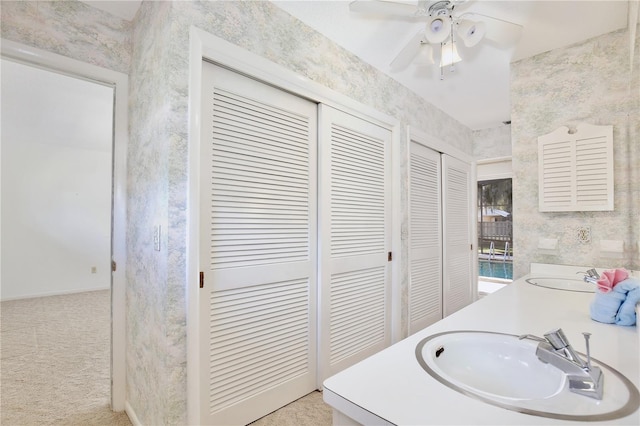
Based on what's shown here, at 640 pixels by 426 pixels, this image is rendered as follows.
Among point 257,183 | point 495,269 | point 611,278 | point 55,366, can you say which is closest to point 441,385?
point 611,278

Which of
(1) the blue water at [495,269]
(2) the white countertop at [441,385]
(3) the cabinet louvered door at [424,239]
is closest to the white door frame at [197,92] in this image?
(2) the white countertop at [441,385]

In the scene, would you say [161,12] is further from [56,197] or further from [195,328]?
[56,197]

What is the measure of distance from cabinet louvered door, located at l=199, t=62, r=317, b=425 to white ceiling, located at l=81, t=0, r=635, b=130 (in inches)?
20.6

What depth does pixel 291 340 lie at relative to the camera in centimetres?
190

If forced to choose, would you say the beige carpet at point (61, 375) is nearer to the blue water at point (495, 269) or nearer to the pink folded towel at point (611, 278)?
the pink folded towel at point (611, 278)

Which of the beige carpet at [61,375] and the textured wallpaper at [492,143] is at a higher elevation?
the textured wallpaper at [492,143]

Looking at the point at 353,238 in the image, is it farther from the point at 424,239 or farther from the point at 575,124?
the point at 575,124

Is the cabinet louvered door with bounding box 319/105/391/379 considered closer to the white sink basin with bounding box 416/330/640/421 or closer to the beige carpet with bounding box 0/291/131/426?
the white sink basin with bounding box 416/330/640/421

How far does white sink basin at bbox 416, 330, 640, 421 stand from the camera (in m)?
0.62

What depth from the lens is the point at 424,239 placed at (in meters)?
3.12

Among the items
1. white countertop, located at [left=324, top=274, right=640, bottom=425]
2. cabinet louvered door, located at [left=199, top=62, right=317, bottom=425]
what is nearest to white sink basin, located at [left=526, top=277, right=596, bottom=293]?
white countertop, located at [left=324, top=274, right=640, bottom=425]

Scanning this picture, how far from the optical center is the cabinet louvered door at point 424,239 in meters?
2.96

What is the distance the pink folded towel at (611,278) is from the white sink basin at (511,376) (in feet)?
1.62

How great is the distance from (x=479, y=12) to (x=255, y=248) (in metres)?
1.94
